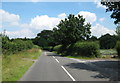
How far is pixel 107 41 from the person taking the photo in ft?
324

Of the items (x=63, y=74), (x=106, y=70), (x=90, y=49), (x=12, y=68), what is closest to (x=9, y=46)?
(x=12, y=68)

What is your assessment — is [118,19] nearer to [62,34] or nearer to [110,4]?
[110,4]

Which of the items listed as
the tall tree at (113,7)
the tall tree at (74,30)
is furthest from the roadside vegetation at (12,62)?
the tall tree at (74,30)

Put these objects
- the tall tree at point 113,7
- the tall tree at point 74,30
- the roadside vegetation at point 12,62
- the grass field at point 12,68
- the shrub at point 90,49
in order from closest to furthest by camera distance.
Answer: the grass field at point 12,68
the roadside vegetation at point 12,62
the tall tree at point 113,7
the shrub at point 90,49
the tall tree at point 74,30

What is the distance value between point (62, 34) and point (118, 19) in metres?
29.7

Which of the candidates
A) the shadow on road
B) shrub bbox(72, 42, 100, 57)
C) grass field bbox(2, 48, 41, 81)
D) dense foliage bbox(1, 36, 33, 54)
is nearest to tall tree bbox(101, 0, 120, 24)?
the shadow on road

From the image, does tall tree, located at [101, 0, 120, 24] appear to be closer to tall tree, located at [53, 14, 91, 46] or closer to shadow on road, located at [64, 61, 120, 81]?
shadow on road, located at [64, 61, 120, 81]

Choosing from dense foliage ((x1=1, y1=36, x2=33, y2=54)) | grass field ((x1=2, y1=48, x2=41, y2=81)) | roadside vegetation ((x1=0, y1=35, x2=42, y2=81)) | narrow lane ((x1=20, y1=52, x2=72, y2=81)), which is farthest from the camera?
dense foliage ((x1=1, y1=36, x2=33, y2=54))

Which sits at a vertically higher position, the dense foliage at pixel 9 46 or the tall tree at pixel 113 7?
the tall tree at pixel 113 7

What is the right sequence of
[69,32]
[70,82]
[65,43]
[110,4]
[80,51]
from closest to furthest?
[70,82], [110,4], [80,51], [69,32], [65,43]

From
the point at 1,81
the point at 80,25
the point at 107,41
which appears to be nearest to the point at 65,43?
the point at 80,25

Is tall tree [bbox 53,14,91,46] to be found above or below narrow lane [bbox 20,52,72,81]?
above

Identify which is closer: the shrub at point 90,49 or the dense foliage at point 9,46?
the dense foliage at point 9,46

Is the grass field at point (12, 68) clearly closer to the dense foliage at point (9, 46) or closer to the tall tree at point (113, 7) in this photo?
the dense foliage at point (9, 46)
